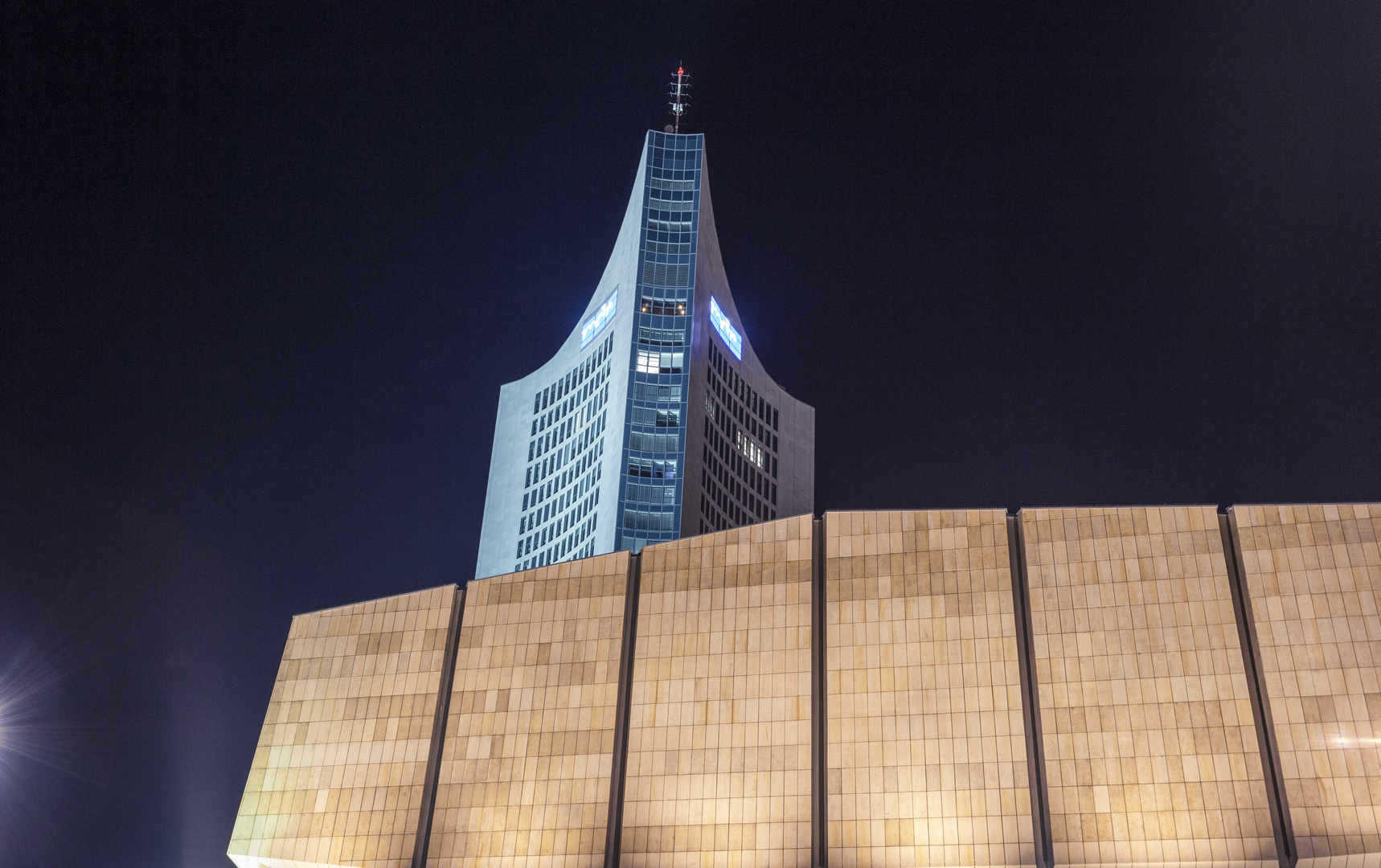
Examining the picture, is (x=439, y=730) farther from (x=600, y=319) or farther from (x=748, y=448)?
(x=748, y=448)

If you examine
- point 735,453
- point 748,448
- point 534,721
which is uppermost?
point 748,448

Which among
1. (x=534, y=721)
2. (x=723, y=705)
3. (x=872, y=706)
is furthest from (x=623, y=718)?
(x=872, y=706)

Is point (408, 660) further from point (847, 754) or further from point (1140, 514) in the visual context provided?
point (1140, 514)

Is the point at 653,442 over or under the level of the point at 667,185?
under

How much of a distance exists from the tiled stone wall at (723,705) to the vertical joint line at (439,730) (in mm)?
8204

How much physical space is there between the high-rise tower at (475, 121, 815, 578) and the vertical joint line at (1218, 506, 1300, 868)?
74980mm

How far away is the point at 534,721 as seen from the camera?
5025 centimetres

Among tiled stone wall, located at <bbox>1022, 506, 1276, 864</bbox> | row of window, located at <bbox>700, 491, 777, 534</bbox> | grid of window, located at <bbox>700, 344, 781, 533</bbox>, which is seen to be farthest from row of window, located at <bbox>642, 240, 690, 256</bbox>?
tiled stone wall, located at <bbox>1022, 506, 1276, 864</bbox>

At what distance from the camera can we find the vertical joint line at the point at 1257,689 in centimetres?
4091

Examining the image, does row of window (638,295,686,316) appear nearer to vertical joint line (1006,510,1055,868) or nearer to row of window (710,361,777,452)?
row of window (710,361,777,452)

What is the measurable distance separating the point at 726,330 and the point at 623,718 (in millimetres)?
94349

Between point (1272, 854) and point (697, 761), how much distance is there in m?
19.9

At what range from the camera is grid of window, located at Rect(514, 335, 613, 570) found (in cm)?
12988

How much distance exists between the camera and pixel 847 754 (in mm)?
45594
